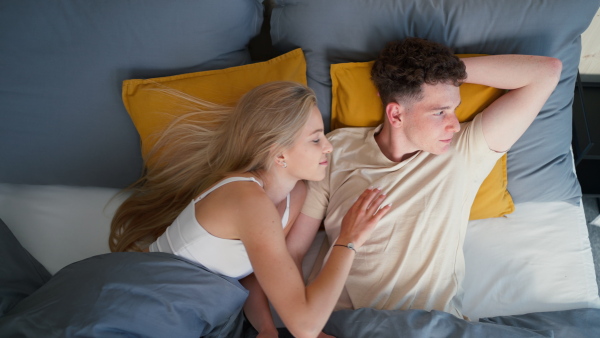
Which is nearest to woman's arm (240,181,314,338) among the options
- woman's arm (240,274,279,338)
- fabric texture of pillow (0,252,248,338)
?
woman's arm (240,274,279,338)

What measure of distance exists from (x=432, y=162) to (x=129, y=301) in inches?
40.9

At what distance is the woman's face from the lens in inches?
57.0

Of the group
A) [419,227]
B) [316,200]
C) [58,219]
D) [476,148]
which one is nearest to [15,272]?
[58,219]

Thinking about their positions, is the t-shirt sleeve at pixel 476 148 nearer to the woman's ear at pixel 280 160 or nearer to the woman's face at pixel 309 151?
the woman's face at pixel 309 151

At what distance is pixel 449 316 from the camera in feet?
4.58

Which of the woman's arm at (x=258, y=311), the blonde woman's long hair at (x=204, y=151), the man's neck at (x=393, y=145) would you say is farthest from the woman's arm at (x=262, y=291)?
the man's neck at (x=393, y=145)

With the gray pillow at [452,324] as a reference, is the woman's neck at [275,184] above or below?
above

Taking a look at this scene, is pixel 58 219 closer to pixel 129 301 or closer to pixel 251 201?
pixel 129 301

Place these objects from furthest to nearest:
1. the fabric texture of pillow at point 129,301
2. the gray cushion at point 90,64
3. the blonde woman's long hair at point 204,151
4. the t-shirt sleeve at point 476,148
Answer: the gray cushion at point 90,64
the t-shirt sleeve at point 476,148
the blonde woman's long hair at point 204,151
the fabric texture of pillow at point 129,301

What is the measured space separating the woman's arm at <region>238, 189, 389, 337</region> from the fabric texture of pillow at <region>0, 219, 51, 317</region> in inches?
30.3

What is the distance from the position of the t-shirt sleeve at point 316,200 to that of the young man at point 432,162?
0.24 ft

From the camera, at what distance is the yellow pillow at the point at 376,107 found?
1.62 meters

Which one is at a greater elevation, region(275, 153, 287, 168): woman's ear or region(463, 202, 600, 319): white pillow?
region(275, 153, 287, 168): woman's ear

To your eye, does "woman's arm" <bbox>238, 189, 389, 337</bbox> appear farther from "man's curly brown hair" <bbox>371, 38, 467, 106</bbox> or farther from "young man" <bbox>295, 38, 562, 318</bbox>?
"man's curly brown hair" <bbox>371, 38, 467, 106</bbox>
